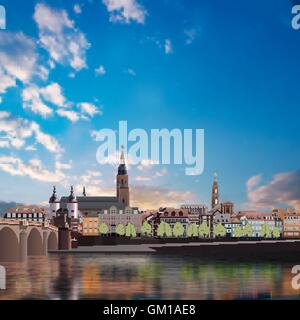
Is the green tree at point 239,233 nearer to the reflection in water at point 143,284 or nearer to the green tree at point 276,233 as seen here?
the green tree at point 276,233

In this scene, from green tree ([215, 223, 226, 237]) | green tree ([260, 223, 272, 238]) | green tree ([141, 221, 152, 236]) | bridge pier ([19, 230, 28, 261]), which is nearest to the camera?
bridge pier ([19, 230, 28, 261])

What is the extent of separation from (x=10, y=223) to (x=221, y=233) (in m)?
125

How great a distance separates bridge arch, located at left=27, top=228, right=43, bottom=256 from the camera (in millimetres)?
85125

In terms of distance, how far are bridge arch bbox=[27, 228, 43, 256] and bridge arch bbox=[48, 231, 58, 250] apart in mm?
16184

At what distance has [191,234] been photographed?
17762 centimetres

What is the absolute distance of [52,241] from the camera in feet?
340

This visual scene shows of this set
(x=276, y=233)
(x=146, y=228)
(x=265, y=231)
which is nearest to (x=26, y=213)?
(x=146, y=228)

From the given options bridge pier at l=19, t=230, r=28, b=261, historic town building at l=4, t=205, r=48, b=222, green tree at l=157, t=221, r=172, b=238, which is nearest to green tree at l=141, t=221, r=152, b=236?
green tree at l=157, t=221, r=172, b=238

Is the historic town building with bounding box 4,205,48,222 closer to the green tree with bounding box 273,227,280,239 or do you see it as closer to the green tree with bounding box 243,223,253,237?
the green tree with bounding box 243,223,253,237

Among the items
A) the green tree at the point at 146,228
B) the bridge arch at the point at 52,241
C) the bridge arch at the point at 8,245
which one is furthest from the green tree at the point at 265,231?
the bridge arch at the point at 8,245

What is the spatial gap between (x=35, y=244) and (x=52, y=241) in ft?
59.0

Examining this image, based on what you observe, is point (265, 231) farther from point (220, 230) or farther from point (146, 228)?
point (146, 228)
